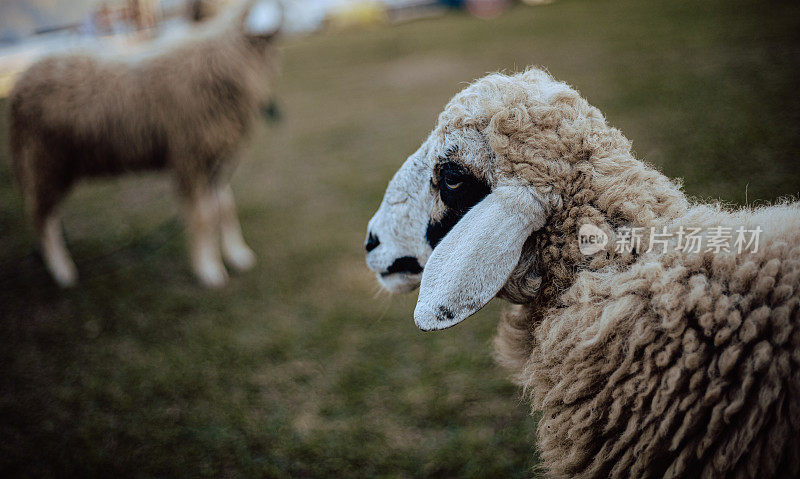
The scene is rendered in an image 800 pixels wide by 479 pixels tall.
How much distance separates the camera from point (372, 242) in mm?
1967

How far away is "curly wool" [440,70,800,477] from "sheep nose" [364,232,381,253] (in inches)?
22.7

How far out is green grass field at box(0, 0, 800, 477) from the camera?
9.48ft

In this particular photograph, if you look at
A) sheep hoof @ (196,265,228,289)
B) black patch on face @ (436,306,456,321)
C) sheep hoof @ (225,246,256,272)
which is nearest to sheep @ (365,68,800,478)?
black patch on face @ (436,306,456,321)

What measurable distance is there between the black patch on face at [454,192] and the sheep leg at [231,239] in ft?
11.6

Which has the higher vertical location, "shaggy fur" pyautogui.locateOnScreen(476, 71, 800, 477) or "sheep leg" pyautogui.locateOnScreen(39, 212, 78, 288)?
"shaggy fur" pyautogui.locateOnScreen(476, 71, 800, 477)

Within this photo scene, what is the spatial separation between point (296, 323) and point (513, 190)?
2.99m

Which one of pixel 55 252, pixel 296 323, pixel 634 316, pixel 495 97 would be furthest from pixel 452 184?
pixel 55 252

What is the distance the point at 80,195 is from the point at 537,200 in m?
7.95

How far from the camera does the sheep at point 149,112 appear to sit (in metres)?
4.01

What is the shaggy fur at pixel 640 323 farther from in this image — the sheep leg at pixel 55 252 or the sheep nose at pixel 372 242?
the sheep leg at pixel 55 252

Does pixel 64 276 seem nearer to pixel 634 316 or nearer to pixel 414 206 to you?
pixel 414 206

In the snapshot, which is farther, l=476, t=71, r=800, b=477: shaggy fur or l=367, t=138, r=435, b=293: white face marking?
l=367, t=138, r=435, b=293: white face marking

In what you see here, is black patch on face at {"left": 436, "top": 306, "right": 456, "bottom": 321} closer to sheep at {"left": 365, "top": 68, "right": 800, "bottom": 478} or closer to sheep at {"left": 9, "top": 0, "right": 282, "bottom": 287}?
sheep at {"left": 365, "top": 68, "right": 800, "bottom": 478}

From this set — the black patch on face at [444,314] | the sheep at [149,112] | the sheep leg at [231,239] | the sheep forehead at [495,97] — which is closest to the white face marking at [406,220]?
the sheep forehead at [495,97]
